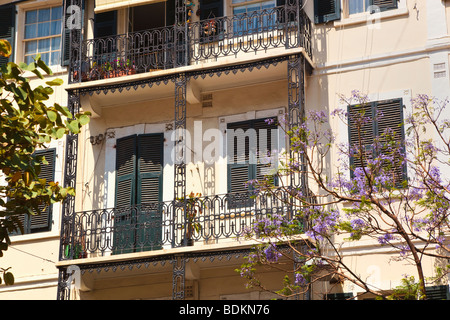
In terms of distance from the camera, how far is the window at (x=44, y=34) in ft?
64.3

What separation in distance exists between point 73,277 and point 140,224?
1525 mm

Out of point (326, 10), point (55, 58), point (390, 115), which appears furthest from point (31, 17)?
point (390, 115)

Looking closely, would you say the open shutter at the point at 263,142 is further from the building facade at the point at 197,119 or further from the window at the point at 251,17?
the window at the point at 251,17

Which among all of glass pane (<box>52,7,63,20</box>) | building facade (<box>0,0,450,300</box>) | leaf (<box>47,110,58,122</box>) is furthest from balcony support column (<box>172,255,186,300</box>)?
glass pane (<box>52,7,63,20</box>)

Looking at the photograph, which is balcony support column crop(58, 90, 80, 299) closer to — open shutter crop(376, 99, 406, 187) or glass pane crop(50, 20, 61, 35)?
glass pane crop(50, 20, 61, 35)

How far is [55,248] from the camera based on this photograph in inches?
707

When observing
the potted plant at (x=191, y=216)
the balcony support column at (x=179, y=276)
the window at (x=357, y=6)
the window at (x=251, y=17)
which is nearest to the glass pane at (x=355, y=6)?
the window at (x=357, y=6)

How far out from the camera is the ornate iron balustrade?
16.6 metres

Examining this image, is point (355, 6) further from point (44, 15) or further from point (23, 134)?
point (23, 134)

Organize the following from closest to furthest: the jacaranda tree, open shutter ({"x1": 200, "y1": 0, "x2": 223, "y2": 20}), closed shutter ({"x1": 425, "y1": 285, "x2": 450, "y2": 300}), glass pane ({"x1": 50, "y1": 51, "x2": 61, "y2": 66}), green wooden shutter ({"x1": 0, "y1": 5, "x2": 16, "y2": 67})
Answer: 1. the jacaranda tree
2. closed shutter ({"x1": 425, "y1": 285, "x2": 450, "y2": 300})
3. open shutter ({"x1": 200, "y1": 0, "x2": 223, "y2": 20})
4. glass pane ({"x1": 50, "y1": 51, "x2": 61, "y2": 66})
5. green wooden shutter ({"x1": 0, "y1": 5, "x2": 16, "y2": 67})

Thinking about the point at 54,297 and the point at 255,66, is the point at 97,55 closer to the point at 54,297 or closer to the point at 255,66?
the point at 255,66

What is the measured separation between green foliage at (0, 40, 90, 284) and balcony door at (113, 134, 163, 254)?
4520 millimetres
